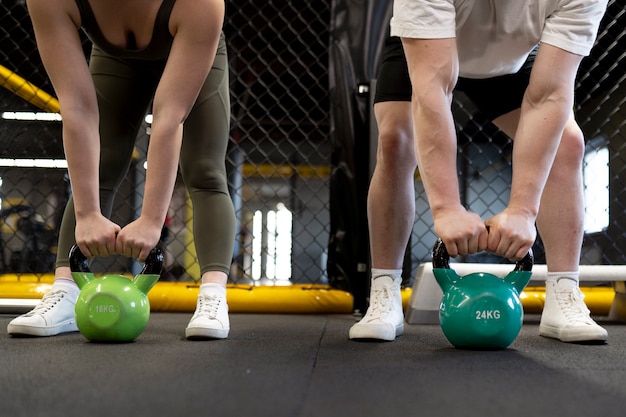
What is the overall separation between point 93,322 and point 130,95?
58 centimetres

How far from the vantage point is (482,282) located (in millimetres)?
1217

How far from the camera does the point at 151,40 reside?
1401mm

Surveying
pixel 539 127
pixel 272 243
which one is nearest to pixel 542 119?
pixel 539 127

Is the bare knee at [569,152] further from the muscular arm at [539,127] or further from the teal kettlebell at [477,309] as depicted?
the teal kettlebell at [477,309]

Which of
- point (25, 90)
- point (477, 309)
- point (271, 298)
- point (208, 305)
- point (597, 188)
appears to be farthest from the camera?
point (597, 188)

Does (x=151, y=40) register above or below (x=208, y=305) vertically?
above

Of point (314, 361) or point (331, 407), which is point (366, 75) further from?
point (331, 407)

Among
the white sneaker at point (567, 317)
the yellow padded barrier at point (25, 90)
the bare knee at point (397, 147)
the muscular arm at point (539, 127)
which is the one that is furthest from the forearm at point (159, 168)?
the yellow padded barrier at point (25, 90)

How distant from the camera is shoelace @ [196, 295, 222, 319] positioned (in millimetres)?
1429

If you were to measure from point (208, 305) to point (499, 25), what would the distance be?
87 centimetres

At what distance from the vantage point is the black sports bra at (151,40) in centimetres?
135

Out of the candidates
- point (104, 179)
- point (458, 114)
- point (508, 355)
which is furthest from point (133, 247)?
point (458, 114)

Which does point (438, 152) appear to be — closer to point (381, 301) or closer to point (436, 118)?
point (436, 118)

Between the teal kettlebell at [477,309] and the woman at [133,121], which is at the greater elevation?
the woman at [133,121]
